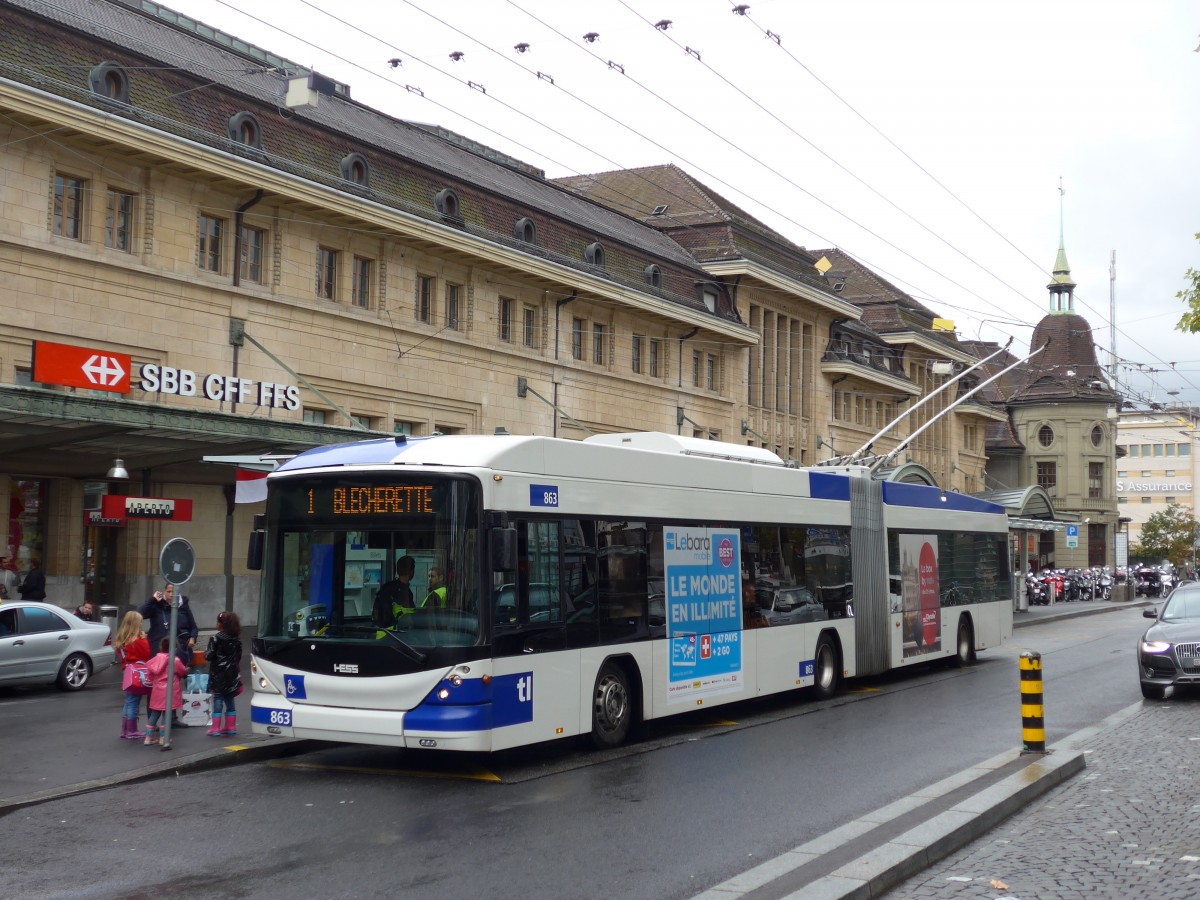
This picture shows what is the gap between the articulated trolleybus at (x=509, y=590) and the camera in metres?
11.8

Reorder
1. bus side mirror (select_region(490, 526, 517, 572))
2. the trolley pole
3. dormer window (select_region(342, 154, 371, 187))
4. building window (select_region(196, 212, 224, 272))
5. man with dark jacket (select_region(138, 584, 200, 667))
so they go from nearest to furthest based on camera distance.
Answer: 1. bus side mirror (select_region(490, 526, 517, 572))
2. the trolley pole
3. man with dark jacket (select_region(138, 584, 200, 667))
4. building window (select_region(196, 212, 224, 272))
5. dormer window (select_region(342, 154, 371, 187))

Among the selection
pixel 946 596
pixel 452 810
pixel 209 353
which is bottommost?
pixel 452 810

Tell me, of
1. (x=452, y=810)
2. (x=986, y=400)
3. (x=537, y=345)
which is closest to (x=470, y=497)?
(x=452, y=810)

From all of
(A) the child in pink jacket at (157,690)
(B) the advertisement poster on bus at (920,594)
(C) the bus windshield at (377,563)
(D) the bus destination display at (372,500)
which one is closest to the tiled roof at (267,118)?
(A) the child in pink jacket at (157,690)

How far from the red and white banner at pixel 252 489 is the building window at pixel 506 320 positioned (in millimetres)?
14195

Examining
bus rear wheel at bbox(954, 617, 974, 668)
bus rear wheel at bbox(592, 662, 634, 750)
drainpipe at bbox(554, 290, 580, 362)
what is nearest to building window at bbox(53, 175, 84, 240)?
drainpipe at bbox(554, 290, 580, 362)

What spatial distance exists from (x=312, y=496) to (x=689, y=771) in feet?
14.2

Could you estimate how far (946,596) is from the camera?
77.4 ft

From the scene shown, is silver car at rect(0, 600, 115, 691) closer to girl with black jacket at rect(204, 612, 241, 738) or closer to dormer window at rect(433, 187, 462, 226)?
girl with black jacket at rect(204, 612, 241, 738)

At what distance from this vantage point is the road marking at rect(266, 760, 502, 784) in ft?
40.0

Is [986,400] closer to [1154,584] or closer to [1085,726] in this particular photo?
[1154,584]

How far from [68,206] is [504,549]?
16.8m

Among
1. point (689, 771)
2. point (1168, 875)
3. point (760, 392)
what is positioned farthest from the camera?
point (760, 392)

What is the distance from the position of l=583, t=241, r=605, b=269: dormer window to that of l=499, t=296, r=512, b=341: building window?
3586 millimetres
